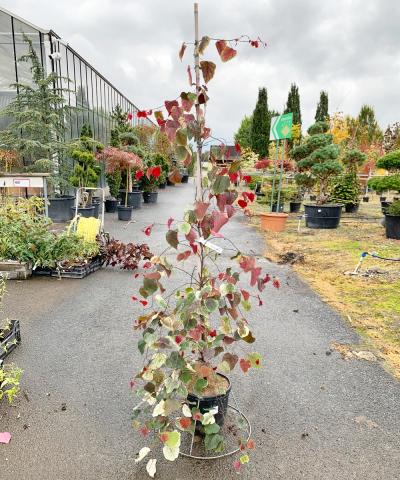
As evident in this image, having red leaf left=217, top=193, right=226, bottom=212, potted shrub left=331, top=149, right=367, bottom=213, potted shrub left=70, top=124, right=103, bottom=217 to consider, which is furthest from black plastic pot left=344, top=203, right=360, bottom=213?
red leaf left=217, top=193, right=226, bottom=212

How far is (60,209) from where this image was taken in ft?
32.8

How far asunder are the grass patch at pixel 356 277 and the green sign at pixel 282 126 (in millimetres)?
2214

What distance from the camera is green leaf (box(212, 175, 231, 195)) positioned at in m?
1.72

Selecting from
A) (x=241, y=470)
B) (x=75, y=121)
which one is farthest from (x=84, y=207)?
(x=241, y=470)

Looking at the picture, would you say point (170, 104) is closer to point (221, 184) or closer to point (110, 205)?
point (221, 184)

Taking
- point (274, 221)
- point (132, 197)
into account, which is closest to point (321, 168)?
point (274, 221)

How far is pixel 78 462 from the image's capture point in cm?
199

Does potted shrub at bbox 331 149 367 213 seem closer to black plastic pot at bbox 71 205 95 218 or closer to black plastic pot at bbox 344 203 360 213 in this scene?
black plastic pot at bbox 344 203 360 213

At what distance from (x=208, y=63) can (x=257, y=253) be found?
548cm

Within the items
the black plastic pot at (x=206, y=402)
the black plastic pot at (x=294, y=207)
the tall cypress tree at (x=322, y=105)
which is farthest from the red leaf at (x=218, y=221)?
the tall cypress tree at (x=322, y=105)

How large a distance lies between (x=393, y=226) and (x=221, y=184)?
737cm

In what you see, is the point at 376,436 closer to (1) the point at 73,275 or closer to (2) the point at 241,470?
(2) the point at 241,470

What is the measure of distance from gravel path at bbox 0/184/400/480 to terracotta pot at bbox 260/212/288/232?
496cm

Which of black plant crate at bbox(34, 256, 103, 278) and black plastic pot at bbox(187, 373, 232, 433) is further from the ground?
black plastic pot at bbox(187, 373, 232, 433)
